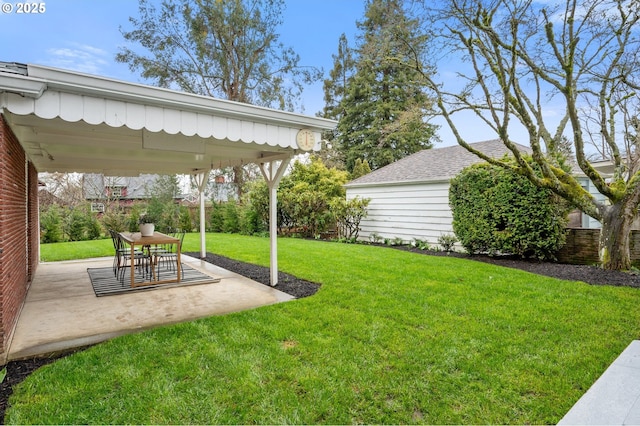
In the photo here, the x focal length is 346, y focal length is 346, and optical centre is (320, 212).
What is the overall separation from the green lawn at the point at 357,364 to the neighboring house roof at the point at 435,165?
5.87 meters

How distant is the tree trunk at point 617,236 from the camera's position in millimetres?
6508

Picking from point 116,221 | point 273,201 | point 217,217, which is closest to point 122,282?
point 273,201

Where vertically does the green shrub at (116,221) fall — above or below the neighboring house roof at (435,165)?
below

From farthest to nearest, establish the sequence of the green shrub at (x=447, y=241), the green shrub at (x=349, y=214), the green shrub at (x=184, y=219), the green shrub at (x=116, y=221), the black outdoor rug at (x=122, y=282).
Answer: the green shrub at (x=184, y=219)
the green shrub at (x=116, y=221)
the green shrub at (x=349, y=214)
the green shrub at (x=447, y=241)
the black outdoor rug at (x=122, y=282)

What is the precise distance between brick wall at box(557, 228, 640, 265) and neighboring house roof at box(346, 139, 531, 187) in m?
2.75

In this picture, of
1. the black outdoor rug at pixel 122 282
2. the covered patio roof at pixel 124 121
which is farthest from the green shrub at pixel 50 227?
the covered patio roof at pixel 124 121

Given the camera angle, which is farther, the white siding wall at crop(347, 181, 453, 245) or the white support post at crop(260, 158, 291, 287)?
the white siding wall at crop(347, 181, 453, 245)

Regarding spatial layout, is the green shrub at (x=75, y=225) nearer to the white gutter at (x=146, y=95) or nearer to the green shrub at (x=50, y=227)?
the green shrub at (x=50, y=227)

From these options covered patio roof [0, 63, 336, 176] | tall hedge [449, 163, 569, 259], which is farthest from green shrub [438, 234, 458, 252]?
covered patio roof [0, 63, 336, 176]

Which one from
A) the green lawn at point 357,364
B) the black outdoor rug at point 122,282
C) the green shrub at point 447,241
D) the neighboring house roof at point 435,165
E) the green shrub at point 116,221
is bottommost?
the green lawn at point 357,364

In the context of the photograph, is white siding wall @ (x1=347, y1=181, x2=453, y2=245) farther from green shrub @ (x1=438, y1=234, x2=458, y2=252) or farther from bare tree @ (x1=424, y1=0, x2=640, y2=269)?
bare tree @ (x1=424, y1=0, x2=640, y2=269)

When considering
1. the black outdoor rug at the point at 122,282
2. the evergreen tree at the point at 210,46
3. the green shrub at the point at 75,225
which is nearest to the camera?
the black outdoor rug at the point at 122,282

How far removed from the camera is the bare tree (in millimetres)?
6465

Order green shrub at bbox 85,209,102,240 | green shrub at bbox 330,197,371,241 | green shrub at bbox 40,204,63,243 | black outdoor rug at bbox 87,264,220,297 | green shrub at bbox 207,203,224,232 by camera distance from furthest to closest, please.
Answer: green shrub at bbox 207,203,224,232 < green shrub at bbox 85,209,102,240 < green shrub at bbox 40,204,63,243 < green shrub at bbox 330,197,371,241 < black outdoor rug at bbox 87,264,220,297
